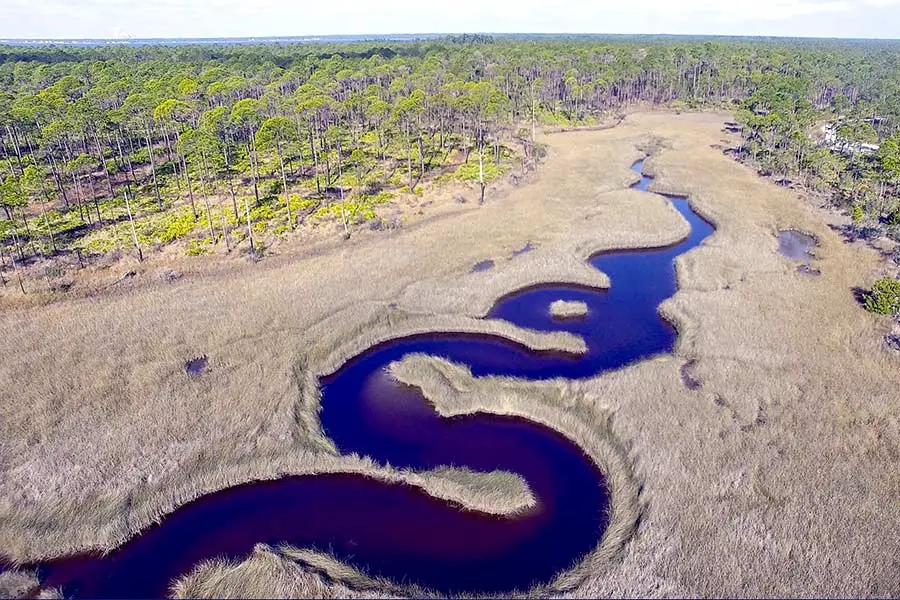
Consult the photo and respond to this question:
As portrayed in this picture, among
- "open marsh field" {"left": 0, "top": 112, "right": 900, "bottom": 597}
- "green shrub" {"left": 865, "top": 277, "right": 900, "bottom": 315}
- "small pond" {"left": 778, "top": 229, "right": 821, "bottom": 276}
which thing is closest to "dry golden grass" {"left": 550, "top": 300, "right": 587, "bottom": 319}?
"open marsh field" {"left": 0, "top": 112, "right": 900, "bottom": 597}

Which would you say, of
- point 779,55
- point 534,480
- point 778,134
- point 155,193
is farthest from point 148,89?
point 779,55

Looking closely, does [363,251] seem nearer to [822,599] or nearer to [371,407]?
[371,407]

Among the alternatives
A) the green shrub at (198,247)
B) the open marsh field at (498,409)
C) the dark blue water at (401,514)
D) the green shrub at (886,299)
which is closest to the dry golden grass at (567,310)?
the open marsh field at (498,409)

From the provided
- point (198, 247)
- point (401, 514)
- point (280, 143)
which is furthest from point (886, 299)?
point (280, 143)

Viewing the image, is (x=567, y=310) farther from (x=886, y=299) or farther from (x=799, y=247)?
(x=799, y=247)

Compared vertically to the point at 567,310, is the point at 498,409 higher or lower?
lower

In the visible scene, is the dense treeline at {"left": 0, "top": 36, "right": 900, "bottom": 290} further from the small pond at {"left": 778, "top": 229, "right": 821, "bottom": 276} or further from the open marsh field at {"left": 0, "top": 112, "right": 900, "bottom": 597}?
the open marsh field at {"left": 0, "top": 112, "right": 900, "bottom": 597}
